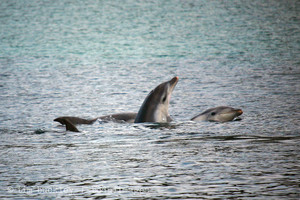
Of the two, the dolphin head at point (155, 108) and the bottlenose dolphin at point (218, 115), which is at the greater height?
the dolphin head at point (155, 108)

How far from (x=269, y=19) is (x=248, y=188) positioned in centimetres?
4248

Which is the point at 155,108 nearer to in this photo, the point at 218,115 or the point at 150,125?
the point at 150,125

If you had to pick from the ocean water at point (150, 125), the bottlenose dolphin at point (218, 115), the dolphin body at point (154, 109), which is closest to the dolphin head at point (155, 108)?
the dolphin body at point (154, 109)

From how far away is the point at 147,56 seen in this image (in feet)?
96.8

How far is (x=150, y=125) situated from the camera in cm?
1273

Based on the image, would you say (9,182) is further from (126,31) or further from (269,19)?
(269,19)

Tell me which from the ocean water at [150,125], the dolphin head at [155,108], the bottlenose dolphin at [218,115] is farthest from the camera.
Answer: the bottlenose dolphin at [218,115]

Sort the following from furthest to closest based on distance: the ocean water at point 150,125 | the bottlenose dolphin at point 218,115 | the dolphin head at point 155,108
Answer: the bottlenose dolphin at point 218,115 → the dolphin head at point 155,108 → the ocean water at point 150,125

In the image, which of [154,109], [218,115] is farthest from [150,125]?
[218,115]

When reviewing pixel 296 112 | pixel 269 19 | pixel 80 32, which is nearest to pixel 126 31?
pixel 80 32

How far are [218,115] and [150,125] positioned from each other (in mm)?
1563

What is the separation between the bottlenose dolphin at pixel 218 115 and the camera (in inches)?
524

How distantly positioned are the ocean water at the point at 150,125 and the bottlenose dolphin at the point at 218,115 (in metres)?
0.30

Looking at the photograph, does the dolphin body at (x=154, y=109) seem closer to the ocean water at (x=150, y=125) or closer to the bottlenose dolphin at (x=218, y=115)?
the ocean water at (x=150, y=125)
